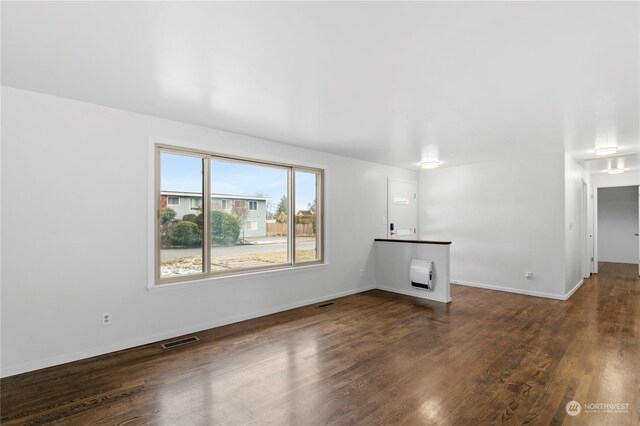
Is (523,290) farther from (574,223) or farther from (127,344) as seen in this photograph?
(127,344)

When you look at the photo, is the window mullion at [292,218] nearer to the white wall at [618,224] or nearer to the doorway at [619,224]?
the doorway at [619,224]

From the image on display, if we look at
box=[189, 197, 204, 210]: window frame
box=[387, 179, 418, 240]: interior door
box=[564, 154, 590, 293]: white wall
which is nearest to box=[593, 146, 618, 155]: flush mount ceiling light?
box=[564, 154, 590, 293]: white wall

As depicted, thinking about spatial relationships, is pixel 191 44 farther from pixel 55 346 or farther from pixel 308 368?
pixel 55 346

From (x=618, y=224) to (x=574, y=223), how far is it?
5374mm

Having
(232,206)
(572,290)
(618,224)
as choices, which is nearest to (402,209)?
(572,290)

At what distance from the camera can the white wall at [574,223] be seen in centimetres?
528

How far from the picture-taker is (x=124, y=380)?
262cm

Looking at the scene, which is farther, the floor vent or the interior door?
the interior door

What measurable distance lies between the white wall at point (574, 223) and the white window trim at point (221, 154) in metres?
4.01

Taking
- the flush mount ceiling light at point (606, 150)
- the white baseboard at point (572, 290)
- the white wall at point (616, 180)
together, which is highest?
the flush mount ceiling light at point (606, 150)

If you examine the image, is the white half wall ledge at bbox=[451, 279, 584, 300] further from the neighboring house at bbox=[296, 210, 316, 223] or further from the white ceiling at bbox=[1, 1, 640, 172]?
the neighboring house at bbox=[296, 210, 316, 223]

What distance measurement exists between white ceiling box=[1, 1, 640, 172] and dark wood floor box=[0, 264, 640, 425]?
2476 mm

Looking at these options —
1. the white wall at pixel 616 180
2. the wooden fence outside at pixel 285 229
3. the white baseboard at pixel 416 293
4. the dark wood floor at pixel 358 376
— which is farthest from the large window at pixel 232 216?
the white wall at pixel 616 180

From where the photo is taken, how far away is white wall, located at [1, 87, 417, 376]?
8.93 ft
